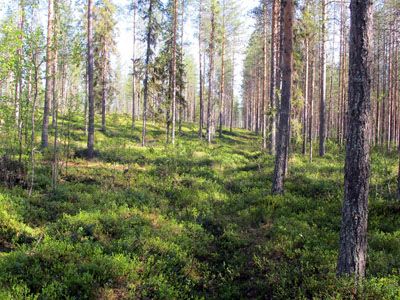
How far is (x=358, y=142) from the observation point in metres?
5.68

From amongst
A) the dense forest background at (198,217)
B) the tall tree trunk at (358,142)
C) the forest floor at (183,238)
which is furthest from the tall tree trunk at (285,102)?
the tall tree trunk at (358,142)

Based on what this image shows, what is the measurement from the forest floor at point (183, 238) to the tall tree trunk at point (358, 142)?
559 millimetres

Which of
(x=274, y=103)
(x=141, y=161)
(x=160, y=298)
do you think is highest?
(x=274, y=103)

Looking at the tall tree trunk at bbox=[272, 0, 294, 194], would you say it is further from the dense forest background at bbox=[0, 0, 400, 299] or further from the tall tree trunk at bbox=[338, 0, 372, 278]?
the tall tree trunk at bbox=[338, 0, 372, 278]

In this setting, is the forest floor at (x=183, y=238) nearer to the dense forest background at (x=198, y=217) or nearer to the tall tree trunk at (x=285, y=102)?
the dense forest background at (x=198, y=217)

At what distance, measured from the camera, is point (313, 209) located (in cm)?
1049

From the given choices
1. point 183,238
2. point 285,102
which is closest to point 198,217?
point 183,238

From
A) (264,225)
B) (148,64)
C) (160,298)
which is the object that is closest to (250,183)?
(264,225)

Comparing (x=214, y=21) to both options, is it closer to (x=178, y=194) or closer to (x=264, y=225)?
(x=178, y=194)

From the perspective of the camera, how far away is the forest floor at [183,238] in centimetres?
600

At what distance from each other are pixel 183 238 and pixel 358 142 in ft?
16.5

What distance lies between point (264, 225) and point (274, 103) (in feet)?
45.5

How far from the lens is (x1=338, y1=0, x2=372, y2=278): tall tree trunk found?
221 inches

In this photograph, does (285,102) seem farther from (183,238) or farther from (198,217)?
(183,238)
